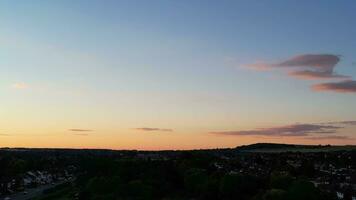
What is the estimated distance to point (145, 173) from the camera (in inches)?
7505

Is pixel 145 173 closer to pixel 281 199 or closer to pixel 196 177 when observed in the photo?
pixel 196 177

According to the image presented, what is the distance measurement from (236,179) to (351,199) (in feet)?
80.9

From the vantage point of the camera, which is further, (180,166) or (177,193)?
(180,166)

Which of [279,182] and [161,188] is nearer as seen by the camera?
[279,182]

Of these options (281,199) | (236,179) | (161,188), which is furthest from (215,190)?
(281,199)

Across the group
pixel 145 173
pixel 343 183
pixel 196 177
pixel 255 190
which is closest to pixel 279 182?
pixel 255 190

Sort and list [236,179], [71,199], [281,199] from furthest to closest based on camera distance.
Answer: [71,199], [236,179], [281,199]

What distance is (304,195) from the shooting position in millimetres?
116000

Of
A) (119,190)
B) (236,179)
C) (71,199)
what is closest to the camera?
(236,179)

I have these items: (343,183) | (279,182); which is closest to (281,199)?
(279,182)

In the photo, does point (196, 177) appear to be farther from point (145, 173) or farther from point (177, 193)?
point (145, 173)

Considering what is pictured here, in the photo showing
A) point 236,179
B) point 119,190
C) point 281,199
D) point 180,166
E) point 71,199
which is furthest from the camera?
point 180,166

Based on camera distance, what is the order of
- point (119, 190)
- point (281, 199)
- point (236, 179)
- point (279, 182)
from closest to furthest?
point (281, 199) < point (279, 182) < point (236, 179) < point (119, 190)

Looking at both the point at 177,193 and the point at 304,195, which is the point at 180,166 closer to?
the point at 177,193
